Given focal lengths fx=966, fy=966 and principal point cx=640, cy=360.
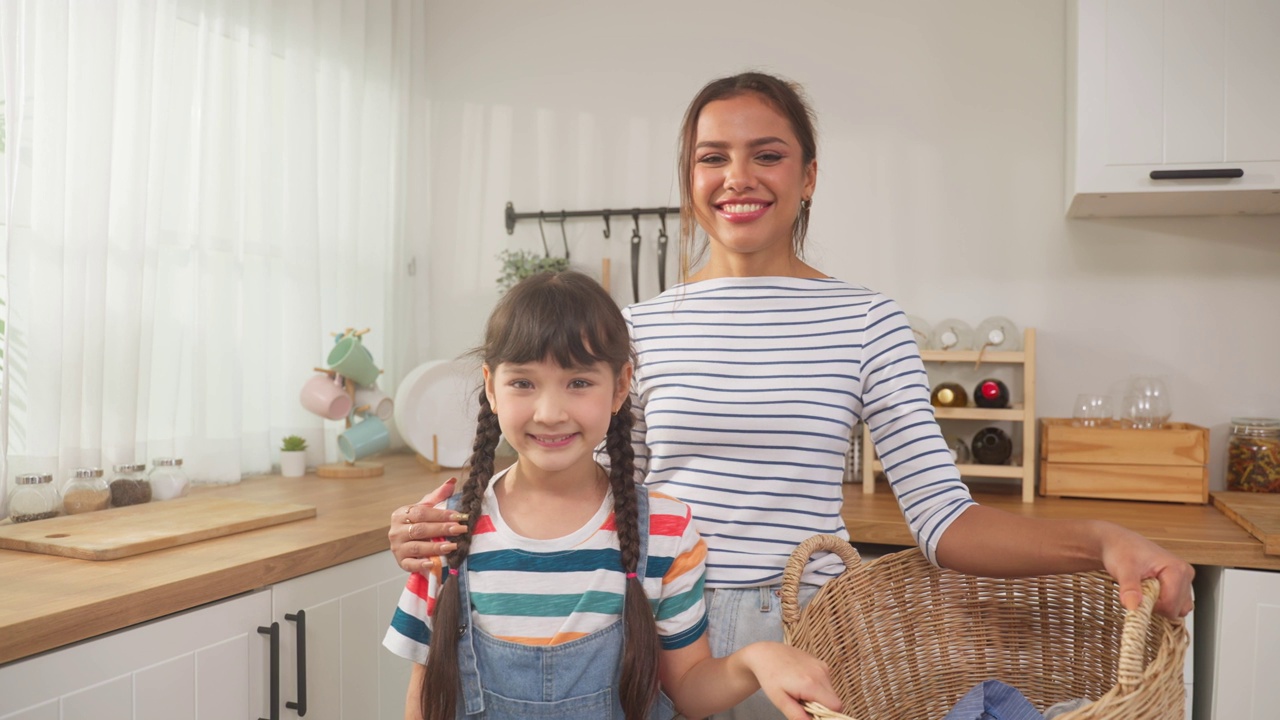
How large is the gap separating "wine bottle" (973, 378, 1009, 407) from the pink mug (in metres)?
1.41

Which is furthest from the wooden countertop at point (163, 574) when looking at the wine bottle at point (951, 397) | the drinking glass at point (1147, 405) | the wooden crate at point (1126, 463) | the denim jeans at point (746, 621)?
the drinking glass at point (1147, 405)

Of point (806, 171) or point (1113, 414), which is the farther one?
point (1113, 414)

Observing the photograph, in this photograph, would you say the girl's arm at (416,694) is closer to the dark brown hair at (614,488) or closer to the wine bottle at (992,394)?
the dark brown hair at (614,488)

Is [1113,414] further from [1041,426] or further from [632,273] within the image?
[632,273]

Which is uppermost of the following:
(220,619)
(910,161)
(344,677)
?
(910,161)

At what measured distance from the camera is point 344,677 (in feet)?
5.05

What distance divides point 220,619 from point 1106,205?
1.84m

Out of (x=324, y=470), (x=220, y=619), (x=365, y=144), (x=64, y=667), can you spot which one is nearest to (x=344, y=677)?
(x=220, y=619)

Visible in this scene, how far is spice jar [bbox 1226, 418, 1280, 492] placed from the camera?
78.2 inches

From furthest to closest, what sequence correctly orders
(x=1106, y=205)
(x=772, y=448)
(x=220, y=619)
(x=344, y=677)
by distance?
(x=1106, y=205) → (x=344, y=677) → (x=220, y=619) → (x=772, y=448)

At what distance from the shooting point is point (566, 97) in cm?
256

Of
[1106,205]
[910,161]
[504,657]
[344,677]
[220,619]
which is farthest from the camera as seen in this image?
[910,161]

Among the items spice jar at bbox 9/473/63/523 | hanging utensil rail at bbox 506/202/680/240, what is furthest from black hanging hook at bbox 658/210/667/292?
spice jar at bbox 9/473/63/523

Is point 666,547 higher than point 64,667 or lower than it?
higher
